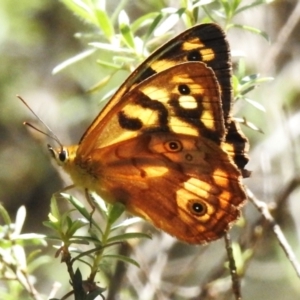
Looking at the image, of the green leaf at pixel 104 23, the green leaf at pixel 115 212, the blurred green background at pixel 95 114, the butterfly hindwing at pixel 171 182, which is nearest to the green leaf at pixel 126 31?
the green leaf at pixel 104 23

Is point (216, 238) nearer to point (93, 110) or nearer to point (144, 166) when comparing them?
point (144, 166)

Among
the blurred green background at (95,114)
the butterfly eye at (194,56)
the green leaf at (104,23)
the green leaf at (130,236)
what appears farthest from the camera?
the blurred green background at (95,114)

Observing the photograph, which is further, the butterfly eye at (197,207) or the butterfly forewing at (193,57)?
the butterfly eye at (197,207)

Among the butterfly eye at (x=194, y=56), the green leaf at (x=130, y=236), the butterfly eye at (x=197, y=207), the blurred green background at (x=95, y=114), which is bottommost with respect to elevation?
the blurred green background at (x=95, y=114)

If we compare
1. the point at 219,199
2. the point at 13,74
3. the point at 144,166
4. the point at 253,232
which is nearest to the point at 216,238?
the point at 219,199

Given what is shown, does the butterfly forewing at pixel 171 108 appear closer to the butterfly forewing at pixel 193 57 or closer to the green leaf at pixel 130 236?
the butterfly forewing at pixel 193 57

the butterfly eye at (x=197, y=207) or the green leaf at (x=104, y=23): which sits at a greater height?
the green leaf at (x=104, y=23)

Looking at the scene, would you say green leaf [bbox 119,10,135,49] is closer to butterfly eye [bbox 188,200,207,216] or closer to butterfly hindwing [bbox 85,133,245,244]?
butterfly hindwing [bbox 85,133,245,244]
